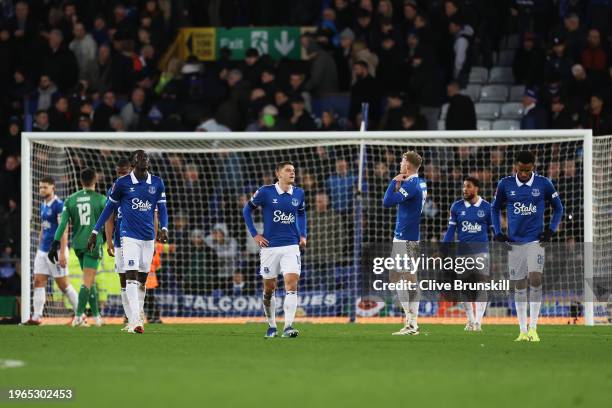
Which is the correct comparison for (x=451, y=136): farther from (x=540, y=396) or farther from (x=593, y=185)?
(x=540, y=396)

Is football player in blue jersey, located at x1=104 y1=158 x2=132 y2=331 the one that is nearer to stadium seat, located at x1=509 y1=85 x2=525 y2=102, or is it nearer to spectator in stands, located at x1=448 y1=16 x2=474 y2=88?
spectator in stands, located at x1=448 y1=16 x2=474 y2=88

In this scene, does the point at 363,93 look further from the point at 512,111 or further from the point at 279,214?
the point at 279,214

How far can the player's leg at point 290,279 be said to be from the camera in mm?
15773

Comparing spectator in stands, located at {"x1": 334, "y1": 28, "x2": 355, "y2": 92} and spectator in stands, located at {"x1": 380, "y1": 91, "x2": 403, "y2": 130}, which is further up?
spectator in stands, located at {"x1": 334, "y1": 28, "x2": 355, "y2": 92}

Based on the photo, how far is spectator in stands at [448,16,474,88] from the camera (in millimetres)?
24984

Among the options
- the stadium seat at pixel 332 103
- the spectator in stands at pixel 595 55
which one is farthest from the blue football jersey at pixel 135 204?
the spectator in stands at pixel 595 55

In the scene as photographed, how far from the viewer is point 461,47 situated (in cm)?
2508

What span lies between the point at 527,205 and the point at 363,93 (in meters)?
9.00

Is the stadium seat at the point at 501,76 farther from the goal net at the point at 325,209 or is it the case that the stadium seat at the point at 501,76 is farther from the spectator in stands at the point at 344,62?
the goal net at the point at 325,209

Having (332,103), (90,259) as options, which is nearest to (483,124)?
(332,103)

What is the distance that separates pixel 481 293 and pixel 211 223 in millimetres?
5897

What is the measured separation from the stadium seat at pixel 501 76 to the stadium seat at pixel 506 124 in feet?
4.27

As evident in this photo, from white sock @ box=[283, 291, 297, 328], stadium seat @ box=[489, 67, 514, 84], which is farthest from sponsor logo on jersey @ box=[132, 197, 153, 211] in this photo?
stadium seat @ box=[489, 67, 514, 84]

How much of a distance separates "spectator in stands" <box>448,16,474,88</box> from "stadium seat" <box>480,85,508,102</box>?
51 cm
